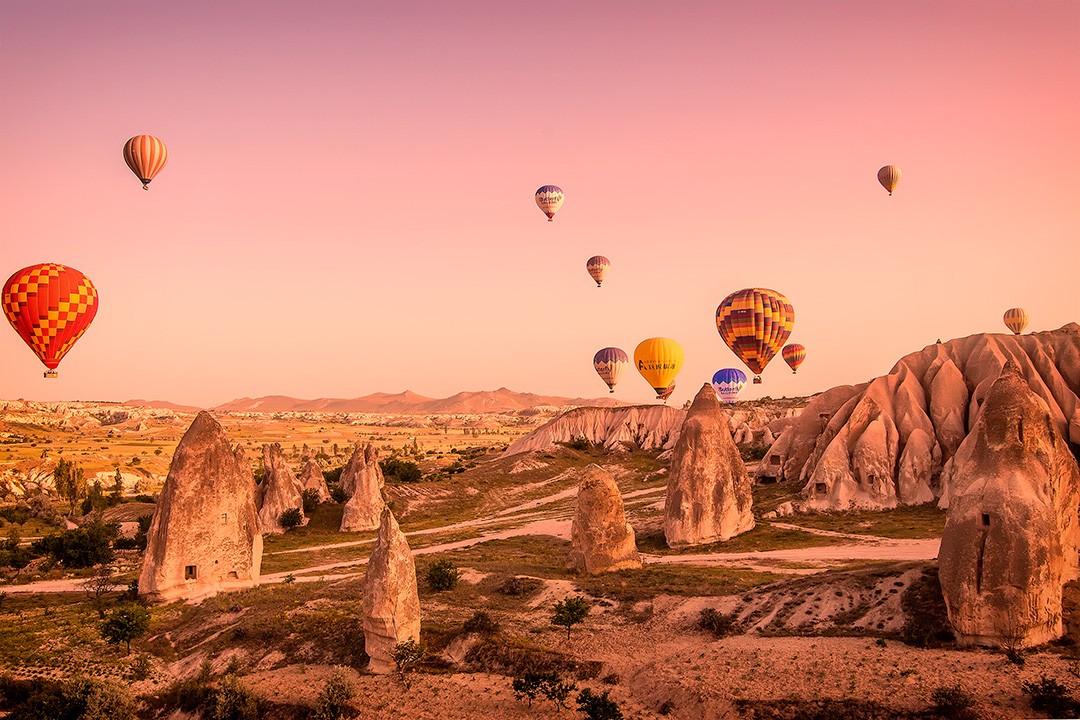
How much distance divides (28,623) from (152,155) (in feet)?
107

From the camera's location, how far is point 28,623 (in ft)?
102

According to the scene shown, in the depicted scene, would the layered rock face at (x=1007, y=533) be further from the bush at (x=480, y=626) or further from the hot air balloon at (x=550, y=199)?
the hot air balloon at (x=550, y=199)

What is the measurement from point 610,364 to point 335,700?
76.1 m

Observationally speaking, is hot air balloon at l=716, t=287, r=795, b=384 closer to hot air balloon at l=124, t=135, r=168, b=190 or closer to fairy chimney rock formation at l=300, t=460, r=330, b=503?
fairy chimney rock formation at l=300, t=460, r=330, b=503

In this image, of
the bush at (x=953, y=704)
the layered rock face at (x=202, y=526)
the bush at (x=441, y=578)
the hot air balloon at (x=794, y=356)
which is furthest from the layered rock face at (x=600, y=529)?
the hot air balloon at (x=794, y=356)

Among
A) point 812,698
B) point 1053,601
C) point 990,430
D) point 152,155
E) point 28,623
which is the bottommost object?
point 28,623

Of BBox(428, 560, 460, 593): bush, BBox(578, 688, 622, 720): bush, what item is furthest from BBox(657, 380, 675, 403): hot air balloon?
BBox(578, 688, 622, 720): bush

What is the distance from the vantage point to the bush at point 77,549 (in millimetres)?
45219

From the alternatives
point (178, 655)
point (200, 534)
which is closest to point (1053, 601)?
point (178, 655)

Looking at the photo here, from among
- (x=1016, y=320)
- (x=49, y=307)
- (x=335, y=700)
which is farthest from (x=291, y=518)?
(x=1016, y=320)

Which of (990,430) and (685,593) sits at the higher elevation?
(990,430)

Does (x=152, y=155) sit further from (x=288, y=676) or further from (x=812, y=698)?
(x=812, y=698)

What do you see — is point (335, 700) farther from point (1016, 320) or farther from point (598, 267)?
point (1016, 320)

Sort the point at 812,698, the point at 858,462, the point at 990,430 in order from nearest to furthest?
1. the point at 812,698
2. the point at 990,430
3. the point at 858,462
